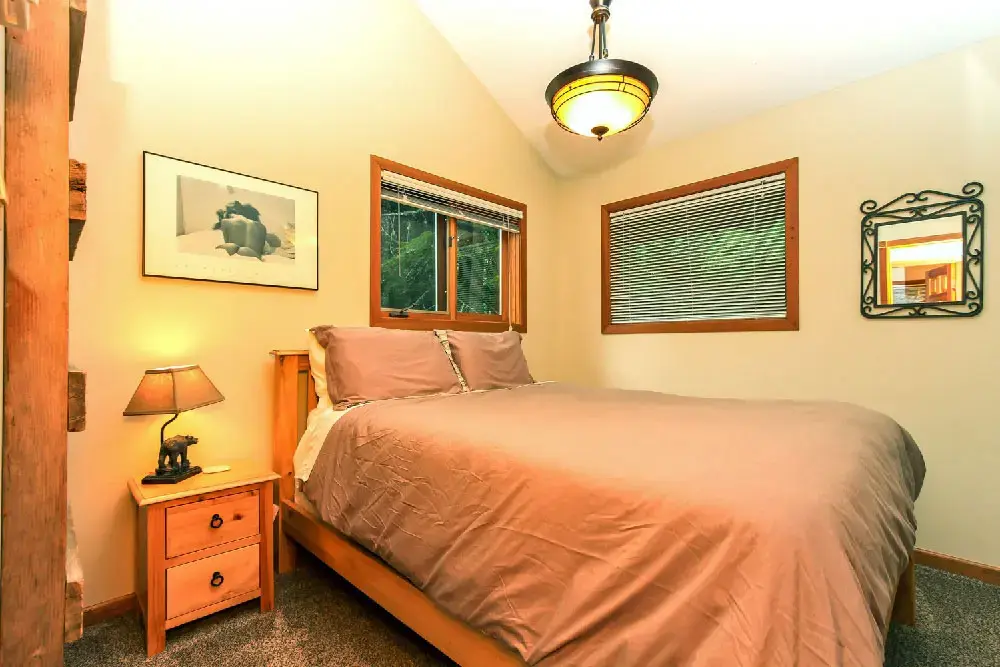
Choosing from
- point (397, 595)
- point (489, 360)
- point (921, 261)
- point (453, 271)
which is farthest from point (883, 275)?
point (397, 595)

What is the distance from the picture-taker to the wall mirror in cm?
220

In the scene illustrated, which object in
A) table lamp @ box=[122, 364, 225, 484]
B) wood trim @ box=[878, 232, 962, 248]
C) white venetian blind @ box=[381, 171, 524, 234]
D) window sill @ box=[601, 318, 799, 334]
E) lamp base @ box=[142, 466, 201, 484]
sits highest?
white venetian blind @ box=[381, 171, 524, 234]

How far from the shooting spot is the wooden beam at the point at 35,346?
0.71 m

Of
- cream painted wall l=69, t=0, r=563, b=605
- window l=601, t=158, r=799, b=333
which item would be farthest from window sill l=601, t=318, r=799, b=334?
cream painted wall l=69, t=0, r=563, b=605

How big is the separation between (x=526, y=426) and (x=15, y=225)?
122cm

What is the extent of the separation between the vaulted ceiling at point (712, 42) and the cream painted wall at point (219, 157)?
1.57 feet

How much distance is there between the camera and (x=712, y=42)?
2.53 metres

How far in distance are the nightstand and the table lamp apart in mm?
61

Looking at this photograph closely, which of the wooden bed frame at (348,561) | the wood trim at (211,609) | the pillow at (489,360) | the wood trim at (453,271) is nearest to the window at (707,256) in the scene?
the pillow at (489,360)

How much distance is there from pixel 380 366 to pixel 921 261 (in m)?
2.64

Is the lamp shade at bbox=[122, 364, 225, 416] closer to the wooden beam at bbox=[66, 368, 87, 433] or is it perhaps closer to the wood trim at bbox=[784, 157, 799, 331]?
the wooden beam at bbox=[66, 368, 87, 433]

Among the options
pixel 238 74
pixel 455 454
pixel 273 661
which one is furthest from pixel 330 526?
pixel 238 74

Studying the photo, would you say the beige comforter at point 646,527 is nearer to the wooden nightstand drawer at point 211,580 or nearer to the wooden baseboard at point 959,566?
the wooden nightstand drawer at point 211,580

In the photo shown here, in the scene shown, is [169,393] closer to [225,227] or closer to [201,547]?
[201,547]
